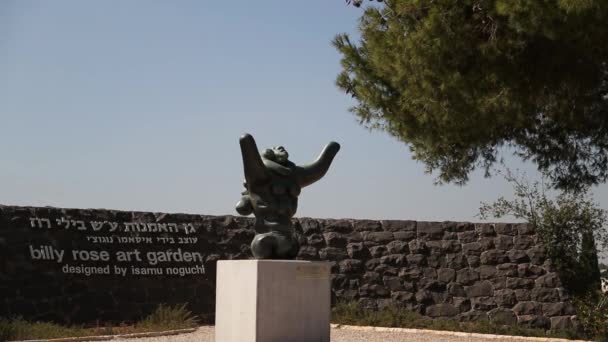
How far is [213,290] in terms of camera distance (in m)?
12.9

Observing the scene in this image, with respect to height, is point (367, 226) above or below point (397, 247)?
above

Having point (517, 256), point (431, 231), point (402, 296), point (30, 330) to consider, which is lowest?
point (30, 330)

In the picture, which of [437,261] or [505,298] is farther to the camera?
[437,261]

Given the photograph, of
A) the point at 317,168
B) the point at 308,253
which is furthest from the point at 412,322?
the point at 317,168

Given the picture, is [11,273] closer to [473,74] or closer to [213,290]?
[213,290]

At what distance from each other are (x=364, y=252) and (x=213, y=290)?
261 centimetres

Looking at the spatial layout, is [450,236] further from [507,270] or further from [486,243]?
[507,270]

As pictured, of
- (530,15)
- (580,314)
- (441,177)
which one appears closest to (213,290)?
(441,177)

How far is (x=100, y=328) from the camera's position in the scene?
454 inches

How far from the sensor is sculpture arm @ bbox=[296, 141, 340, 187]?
870 cm

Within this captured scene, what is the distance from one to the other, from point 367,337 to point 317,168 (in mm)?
3396

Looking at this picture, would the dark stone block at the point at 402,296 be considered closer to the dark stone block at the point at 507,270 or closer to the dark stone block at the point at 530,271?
the dark stone block at the point at 507,270

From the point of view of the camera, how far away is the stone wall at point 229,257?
11.6 metres

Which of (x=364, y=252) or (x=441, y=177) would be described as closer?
(x=441, y=177)
